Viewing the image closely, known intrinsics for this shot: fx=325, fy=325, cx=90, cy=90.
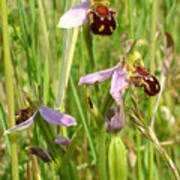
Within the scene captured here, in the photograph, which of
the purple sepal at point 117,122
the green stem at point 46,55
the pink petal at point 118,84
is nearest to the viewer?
the pink petal at point 118,84

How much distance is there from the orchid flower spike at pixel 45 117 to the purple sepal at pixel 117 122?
0.18 meters

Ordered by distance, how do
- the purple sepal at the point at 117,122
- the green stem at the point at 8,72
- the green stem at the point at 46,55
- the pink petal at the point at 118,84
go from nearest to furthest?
the green stem at the point at 8,72, the pink petal at the point at 118,84, the purple sepal at the point at 117,122, the green stem at the point at 46,55

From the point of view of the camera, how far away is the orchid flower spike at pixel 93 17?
1.17 metres

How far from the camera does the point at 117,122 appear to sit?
1.24 metres

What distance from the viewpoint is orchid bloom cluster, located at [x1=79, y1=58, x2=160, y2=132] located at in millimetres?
1128

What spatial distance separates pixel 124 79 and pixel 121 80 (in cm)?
2

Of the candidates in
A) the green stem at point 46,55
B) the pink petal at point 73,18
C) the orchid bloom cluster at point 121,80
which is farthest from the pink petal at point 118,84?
the green stem at point 46,55

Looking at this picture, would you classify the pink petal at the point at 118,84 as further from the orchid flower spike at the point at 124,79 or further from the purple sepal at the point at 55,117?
the purple sepal at the point at 55,117

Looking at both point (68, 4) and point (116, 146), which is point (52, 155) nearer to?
point (116, 146)

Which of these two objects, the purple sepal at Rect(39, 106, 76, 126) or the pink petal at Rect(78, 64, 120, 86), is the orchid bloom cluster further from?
the purple sepal at Rect(39, 106, 76, 126)

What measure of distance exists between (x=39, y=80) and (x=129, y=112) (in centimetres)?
54

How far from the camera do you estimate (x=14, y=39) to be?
1799 millimetres

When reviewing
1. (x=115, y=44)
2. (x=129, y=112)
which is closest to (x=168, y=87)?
(x=115, y=44)

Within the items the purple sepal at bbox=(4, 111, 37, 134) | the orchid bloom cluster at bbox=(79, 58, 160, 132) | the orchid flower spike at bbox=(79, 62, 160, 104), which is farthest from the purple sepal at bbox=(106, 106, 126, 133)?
the purple sepal at bbox=(4, 111, 37, 134)
